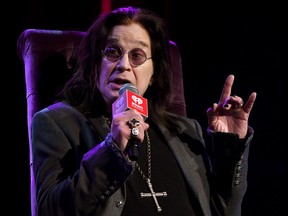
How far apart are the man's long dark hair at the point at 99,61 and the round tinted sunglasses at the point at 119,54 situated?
0.06 meters

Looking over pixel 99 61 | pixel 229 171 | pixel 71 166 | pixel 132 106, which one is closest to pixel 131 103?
pixel 132 106

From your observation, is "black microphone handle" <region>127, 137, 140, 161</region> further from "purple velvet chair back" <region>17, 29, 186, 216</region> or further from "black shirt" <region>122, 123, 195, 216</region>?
"purple velvet chair back" <region>17, 29, 186, 216</region>

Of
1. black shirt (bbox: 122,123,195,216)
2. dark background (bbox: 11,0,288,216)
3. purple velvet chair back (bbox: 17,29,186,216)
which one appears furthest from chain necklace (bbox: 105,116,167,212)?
dark background (bbox: 11,0,288,216)

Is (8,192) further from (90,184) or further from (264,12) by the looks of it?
(264,12)

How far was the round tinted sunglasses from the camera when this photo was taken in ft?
4.87

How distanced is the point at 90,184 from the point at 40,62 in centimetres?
76

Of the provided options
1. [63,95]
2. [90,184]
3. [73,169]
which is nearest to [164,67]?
[63,95]

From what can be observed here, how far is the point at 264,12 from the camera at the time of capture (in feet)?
8.36

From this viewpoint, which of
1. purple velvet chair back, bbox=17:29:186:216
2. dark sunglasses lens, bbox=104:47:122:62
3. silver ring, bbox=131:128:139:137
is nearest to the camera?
silver ring, bbox=131:128:139:137

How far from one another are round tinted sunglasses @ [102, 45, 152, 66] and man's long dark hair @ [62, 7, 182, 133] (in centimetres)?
6

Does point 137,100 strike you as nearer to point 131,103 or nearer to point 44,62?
point 131,103

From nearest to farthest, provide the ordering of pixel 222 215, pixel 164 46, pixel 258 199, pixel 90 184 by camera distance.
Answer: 1. pixel 90 184
2. pixel 222 215
3. pixel 164 46
4. pixel 258 199

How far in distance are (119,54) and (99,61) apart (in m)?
0.10

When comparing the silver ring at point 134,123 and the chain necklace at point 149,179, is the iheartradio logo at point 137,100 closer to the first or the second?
the silver ring at point 134,123
